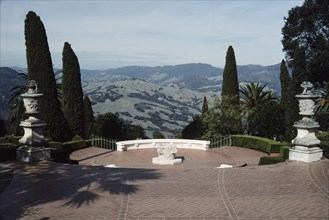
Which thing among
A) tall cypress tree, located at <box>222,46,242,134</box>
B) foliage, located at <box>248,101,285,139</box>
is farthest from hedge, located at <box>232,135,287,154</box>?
tall cypress tree, located at <box>222,46,242,134</box>

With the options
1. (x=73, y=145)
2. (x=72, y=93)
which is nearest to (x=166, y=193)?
(x=73, y=145)

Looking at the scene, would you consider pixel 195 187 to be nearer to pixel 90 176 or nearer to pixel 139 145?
pixel 90 176

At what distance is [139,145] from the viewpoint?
87.4ft

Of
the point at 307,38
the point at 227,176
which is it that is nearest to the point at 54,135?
the point at 227,176

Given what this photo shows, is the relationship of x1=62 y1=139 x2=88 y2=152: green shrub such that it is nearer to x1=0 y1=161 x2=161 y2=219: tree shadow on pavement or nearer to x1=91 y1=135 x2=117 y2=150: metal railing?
x1=91 y1=135 x2=117 y2=150: metal railing

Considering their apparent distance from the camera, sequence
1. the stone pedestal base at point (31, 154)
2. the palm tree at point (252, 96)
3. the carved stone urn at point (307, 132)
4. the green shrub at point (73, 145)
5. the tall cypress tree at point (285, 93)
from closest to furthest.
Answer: the carved stone urn at point (307, 132) < the stone pedestal base at point (31, 154) < the green shrub at point (73, 145) < the tall cypress tree at point (285, 93) < the palm tree at point (252, 96)

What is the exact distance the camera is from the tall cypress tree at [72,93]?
30375mm

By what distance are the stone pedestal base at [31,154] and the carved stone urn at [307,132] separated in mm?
9613

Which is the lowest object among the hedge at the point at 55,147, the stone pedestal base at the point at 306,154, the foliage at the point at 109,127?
the foliage at the point at 109,127

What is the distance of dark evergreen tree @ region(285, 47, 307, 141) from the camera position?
25.9m

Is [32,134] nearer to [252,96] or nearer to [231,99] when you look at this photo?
[231,99]

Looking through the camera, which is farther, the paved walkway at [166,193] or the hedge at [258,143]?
the hedge at [258,143]

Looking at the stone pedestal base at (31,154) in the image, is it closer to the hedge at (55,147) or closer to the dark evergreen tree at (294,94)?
the hedge at (55,147)

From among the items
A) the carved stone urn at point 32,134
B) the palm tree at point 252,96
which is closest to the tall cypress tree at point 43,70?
the carved stone urn at point 32,134
